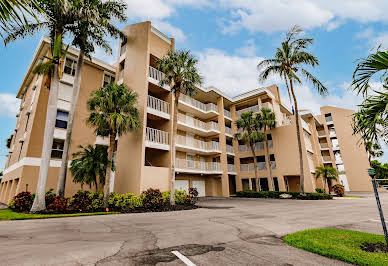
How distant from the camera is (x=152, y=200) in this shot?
44.9 feet

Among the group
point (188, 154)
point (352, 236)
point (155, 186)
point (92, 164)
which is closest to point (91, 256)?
point (352, 236)

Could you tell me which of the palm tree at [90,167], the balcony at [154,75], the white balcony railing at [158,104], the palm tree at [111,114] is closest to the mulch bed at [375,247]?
the palm tree at [111,114]

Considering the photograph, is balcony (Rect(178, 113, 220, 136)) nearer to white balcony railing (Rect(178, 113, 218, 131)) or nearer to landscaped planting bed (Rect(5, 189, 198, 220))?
white balcony railing (Rect(178, 113, 218, 131))

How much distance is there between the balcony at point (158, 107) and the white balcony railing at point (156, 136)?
4.88 feet

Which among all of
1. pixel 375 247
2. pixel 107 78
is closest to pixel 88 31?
pixel 107 78

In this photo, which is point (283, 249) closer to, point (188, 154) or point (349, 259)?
point (349, 259)

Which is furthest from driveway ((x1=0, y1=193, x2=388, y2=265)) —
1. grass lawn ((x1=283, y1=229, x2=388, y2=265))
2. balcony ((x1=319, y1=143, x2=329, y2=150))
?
balcony ((x1=319, y1=143, x2=329, y2=150))

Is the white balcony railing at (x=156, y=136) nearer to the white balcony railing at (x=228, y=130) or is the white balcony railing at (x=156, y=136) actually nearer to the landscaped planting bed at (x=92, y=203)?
the landscaped planting bed at (x=92, y=203)

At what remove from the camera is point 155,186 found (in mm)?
15523

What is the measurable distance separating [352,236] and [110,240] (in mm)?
6950

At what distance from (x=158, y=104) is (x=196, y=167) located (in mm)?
8503

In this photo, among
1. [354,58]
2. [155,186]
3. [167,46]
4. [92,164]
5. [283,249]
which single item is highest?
[167,46]

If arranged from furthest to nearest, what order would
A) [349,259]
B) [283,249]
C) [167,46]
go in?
1. [167,46]
2. [283,249]
3. [349,259]

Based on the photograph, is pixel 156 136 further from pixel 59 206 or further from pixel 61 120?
pixel 61 120
